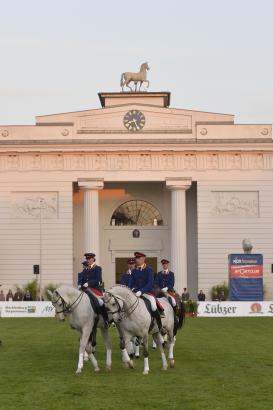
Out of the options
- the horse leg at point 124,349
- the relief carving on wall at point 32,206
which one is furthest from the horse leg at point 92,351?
the relief carving on wall at point 32,206

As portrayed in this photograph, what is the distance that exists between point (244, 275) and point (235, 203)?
699 inches

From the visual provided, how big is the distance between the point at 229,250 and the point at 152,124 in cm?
1156

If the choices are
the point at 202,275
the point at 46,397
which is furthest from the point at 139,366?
the point at 202,275

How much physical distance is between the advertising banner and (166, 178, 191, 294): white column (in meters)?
16.4

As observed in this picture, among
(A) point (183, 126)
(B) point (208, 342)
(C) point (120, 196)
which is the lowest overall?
(B) point (208, 342)

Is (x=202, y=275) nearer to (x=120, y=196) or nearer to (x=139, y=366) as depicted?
(x=120, y=196)

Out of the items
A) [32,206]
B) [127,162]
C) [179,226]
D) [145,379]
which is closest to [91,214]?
[32,206]

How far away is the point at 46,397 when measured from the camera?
Result: 1645 centimetres

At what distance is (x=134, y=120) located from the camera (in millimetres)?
73250

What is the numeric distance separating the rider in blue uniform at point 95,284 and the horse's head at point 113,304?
1262 mm

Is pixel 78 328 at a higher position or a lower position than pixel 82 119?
lower

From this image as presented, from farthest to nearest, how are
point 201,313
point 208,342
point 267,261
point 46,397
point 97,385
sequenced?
point 267,261, point 201,313, point 208,342, point 97,385, point 46,397

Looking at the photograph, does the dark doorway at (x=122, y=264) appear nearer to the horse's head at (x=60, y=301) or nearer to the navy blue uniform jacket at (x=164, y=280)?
the navy blue uniform jacket at (x=164, y=280)

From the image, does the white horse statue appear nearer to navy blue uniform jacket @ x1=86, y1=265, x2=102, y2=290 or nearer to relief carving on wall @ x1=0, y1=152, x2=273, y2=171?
relief carving on wall @ x1=0, y1=152, x2=273, y2=171
